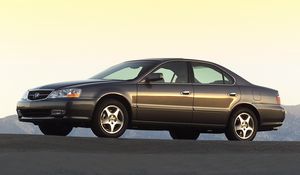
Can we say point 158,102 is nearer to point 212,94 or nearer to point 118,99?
point 118,99

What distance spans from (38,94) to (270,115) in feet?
16.1

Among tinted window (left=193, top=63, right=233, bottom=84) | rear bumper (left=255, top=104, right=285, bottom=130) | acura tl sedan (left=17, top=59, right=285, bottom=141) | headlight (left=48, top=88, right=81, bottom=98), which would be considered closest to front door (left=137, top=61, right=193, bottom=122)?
acura tl sedan (left=17, top=59, right=285, bottom=141)

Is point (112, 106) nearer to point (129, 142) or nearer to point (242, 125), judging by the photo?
point (129, 142)

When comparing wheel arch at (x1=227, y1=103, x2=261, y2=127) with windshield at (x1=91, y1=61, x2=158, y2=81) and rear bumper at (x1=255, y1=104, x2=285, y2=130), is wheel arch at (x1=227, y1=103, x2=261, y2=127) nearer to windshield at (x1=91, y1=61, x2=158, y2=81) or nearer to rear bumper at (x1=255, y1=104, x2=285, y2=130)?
rear bumper at (x1=255, y1=104, x2=285, y2=130)

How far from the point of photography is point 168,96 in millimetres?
13352

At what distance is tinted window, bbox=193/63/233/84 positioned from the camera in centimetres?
1409

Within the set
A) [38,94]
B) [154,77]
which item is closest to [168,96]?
[154,77]

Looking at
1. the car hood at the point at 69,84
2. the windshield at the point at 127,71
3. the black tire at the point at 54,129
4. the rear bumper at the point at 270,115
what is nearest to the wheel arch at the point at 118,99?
the car hood at the point at 69,84

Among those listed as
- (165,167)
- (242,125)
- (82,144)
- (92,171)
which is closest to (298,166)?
(165,167)

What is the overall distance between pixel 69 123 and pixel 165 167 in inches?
162

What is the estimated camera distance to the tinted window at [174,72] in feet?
44.9

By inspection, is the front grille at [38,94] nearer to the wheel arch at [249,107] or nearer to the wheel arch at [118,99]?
the wheel arch at [118,99]

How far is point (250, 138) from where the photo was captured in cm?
1424

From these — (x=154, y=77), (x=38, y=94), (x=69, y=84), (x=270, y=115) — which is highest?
(x=154, y=77)
